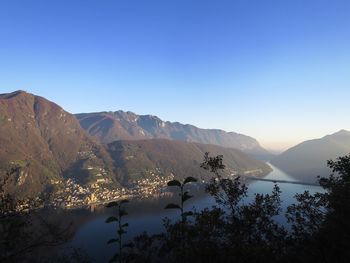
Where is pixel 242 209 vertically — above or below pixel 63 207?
above

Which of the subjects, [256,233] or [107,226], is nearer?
[256,233]

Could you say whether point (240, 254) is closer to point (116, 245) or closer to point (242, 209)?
point (242, 209)

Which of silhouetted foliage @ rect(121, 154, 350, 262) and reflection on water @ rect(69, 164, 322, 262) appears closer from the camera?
silhouetted foliage @ rect(121, 154, 350, 262)

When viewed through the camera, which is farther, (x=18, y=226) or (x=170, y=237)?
(x=170, y=237)

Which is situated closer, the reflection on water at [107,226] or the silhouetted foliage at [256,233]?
the silhouetted foliage at [256,233]

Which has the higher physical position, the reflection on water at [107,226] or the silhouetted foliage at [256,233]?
the silhouetted foliage at [256,233]

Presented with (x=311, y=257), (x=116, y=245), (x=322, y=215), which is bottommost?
(x=116, y=245)

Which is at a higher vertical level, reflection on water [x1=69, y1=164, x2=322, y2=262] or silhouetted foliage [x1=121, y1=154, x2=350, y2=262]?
silhouetted foliage [x1=121, y1=154, x2=350, y2=262]

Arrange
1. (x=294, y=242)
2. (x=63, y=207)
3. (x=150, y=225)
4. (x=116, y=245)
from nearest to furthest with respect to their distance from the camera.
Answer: (x=294, y=242), (x=116, y=245), (x=150, y=225), (x=63, y=207)

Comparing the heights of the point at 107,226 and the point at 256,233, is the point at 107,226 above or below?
below

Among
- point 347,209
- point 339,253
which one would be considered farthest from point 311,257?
point 347,209

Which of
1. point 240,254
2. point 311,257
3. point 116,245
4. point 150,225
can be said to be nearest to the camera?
point 240,254
